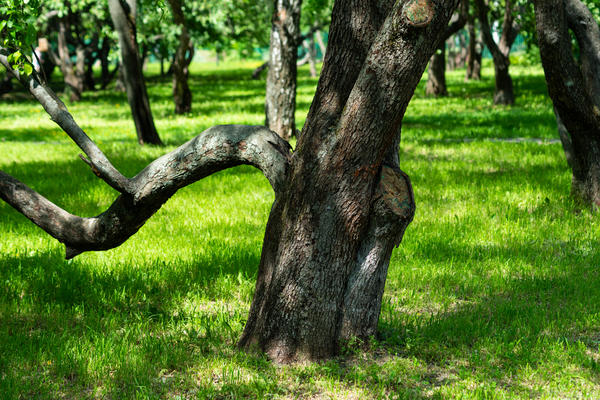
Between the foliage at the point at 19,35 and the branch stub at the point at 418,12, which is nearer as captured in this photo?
the branch stub at the point at 418,12

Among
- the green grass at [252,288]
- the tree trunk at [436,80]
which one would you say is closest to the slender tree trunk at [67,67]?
the tree trunk at [436,80]

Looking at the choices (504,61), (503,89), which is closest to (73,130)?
(504,61)

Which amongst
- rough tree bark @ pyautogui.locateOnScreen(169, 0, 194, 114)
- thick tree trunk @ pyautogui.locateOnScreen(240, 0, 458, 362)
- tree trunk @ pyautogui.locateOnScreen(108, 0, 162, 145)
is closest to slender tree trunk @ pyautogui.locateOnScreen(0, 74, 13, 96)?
rough tree bark @ pyautogui.locateOnScreen(169, 0, 194, 114)

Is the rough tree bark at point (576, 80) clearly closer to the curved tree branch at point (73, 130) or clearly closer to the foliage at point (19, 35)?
the curved tree branch at point (73, 130)

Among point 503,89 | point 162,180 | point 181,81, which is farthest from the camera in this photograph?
point 181,81

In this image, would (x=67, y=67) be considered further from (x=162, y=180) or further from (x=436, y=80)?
(x=162, y=180)

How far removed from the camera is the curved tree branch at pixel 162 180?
4.15m

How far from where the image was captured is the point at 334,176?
150 inches

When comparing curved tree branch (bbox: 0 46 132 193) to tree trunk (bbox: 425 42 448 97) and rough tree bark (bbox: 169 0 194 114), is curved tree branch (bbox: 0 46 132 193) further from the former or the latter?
tree trunk (bbox: 425 42 448 97)

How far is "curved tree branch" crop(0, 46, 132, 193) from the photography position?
4.20m

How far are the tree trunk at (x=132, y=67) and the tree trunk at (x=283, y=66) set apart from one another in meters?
2.57

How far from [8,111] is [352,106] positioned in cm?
2253

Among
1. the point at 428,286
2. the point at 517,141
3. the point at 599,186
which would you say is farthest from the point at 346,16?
the point at 517,141

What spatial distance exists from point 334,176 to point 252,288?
77.5 inches
